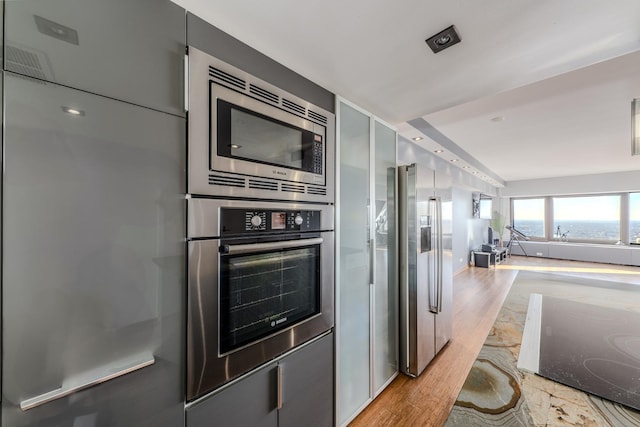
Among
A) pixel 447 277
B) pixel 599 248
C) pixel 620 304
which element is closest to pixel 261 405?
pixel 447 277

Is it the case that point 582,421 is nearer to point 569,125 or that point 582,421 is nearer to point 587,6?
point 587,6

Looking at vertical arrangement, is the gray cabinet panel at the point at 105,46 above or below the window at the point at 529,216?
above

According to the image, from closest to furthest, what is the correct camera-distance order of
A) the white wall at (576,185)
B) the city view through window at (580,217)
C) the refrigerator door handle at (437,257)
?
the refrigerator door handle at (437,257) < the white wall at (576,185) < the city view through window at (580,217)

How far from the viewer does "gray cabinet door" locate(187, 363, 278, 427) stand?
1.08 metres

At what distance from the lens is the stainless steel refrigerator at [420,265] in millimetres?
2357

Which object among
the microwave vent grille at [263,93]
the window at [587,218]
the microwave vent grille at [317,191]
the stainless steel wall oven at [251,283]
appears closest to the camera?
the stainless steel wall oven at [251,283]

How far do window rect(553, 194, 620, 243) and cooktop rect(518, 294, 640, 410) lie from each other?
7.57m

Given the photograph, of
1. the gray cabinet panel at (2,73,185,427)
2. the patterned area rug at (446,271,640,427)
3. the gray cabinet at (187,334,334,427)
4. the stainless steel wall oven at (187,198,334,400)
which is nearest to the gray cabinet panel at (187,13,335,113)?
the gray cabinet panel at (2,73,185,427)

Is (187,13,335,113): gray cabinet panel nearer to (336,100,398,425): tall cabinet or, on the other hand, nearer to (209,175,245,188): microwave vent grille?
(336,100,398,425): tall cabinet

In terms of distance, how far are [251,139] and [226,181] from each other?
A: 0.92 ft

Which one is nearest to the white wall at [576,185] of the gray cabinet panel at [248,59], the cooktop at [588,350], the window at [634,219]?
the window at [634,219]

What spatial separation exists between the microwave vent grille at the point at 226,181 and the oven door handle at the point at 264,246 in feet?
0.97

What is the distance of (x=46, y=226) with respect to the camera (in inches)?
30.4

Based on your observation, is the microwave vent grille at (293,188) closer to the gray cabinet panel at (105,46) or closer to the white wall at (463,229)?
the gray cabinet panel at (105,46)
